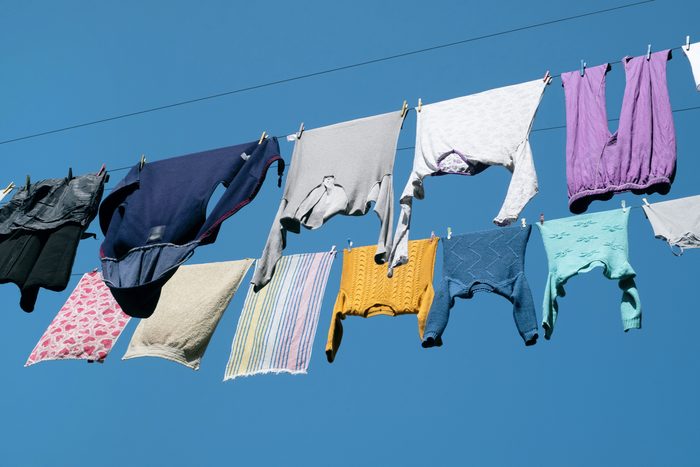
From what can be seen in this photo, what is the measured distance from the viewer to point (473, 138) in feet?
17.1

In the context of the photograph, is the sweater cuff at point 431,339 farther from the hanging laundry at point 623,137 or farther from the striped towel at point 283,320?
the hanging laundry at point 623,137

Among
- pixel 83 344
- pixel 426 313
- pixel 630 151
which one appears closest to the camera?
pixel 630 151

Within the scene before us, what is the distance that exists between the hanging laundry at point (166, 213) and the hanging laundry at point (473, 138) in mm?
861

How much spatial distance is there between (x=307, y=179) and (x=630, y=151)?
170 centimetres

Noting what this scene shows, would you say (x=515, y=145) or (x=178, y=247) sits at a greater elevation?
(x=515, y=145)

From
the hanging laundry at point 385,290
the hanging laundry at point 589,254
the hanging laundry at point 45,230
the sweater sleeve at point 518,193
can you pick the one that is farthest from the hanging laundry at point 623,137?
the hanging laundry at point 45,230

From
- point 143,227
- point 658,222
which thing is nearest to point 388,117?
point 143,227

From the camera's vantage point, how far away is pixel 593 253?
6.08m

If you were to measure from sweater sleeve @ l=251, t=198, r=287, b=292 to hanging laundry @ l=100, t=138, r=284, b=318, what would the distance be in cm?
22

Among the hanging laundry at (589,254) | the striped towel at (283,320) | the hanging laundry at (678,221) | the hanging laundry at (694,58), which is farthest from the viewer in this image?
the striped towel at (283,320)

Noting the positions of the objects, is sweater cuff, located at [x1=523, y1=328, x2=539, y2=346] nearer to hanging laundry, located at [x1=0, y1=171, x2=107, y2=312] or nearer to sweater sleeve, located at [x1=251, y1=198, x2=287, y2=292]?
Answer: sweater sleeve, located at [x1=251, y1=198, x2=287, y2=292]

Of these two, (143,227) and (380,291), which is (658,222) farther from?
(143,227)

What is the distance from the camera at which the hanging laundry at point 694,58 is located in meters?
4.93

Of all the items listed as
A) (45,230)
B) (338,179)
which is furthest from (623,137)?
(45,230)
